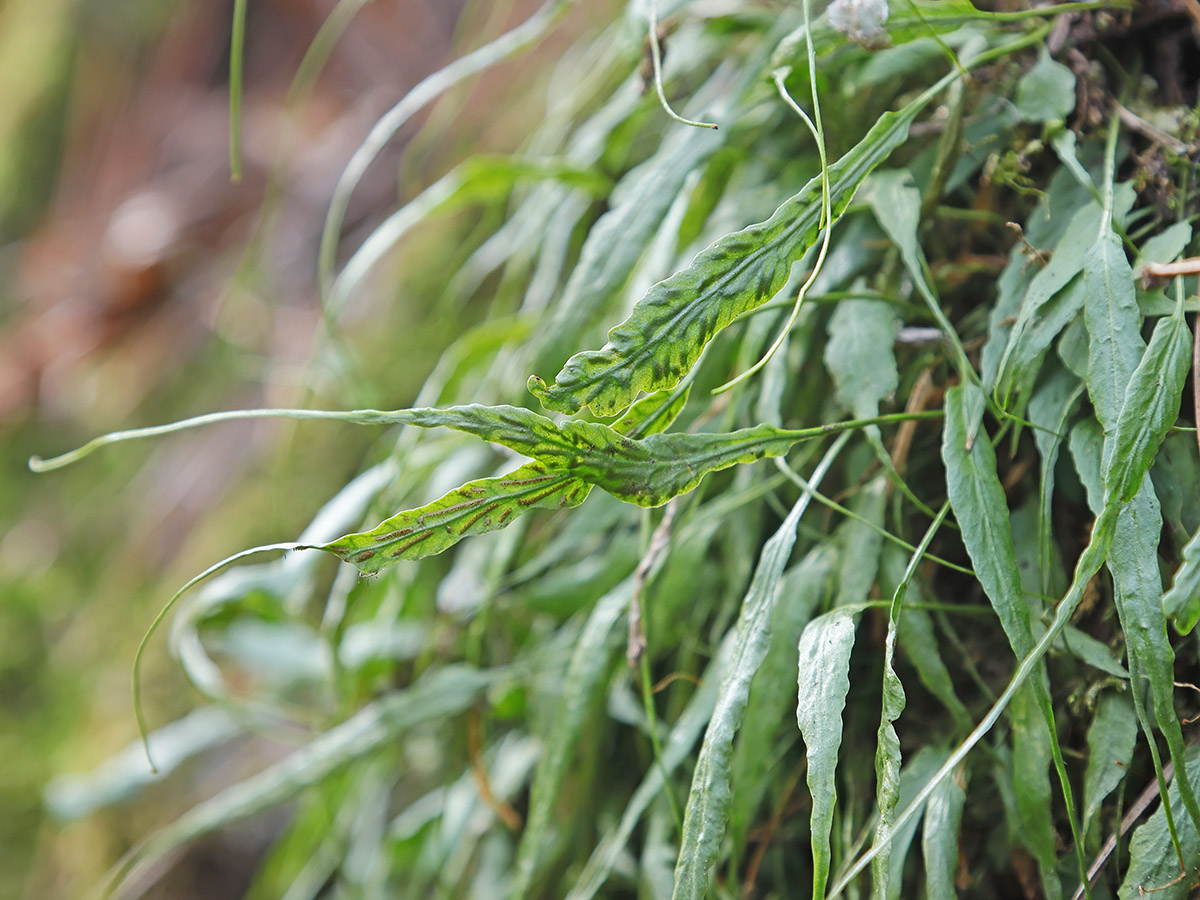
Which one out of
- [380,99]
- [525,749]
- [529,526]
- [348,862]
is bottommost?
[348,862]

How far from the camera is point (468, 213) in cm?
96

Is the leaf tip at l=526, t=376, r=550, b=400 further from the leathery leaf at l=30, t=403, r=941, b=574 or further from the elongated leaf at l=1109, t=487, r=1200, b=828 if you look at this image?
the elongated leaf at l=1109, t=487, r=1200, b=828

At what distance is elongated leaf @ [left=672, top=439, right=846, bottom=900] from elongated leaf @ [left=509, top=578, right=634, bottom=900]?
0.32ft

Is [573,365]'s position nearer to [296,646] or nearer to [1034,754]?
[1034,754]

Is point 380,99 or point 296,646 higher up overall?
point 380,99

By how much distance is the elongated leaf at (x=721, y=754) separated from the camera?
1.09 feet

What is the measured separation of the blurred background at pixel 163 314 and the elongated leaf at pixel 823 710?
14.3 inches

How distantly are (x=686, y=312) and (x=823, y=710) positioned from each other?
0.52ft

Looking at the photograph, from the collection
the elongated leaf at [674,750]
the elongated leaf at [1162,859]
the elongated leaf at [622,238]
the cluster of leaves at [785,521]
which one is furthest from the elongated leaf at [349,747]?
the elongated leaf at [1162,859]

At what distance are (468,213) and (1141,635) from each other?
2.67 ft

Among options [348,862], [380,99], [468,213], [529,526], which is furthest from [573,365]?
[380,99]

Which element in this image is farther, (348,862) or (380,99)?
(380,99)

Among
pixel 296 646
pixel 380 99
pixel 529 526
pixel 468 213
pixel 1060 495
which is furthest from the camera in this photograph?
pixel 380 99

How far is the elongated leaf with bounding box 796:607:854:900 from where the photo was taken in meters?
0.30
